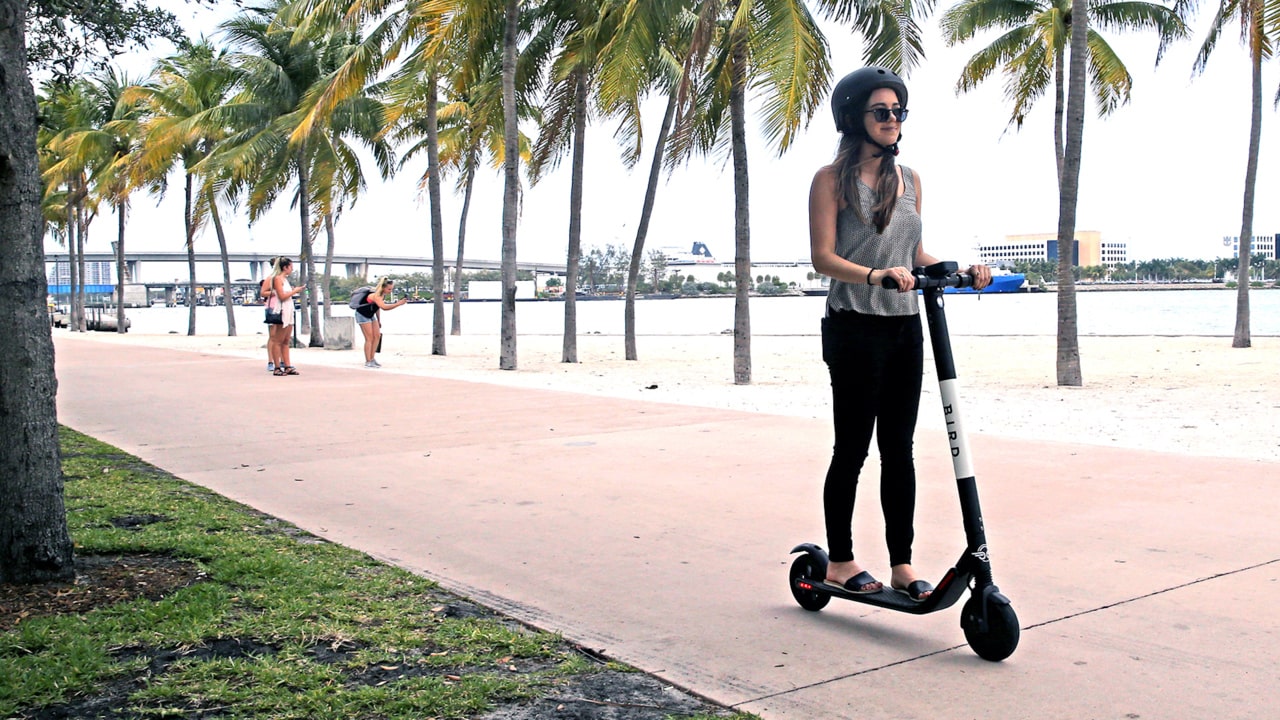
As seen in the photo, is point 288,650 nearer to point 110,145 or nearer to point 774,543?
point 774,543

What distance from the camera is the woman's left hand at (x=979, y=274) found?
3.77 metres

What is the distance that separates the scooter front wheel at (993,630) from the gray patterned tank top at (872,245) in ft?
3.33

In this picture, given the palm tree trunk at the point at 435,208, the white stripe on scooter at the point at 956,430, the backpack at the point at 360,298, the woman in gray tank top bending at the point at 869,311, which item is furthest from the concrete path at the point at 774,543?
the palm tree trunk at the point at 435,208

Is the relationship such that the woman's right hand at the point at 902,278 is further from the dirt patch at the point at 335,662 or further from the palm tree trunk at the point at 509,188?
the palm tree trunk at the point at 509,188

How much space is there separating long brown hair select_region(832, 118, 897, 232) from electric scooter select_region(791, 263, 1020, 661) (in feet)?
0.92

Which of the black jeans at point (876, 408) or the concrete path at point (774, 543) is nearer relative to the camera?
the concrete path at point (774, 543)

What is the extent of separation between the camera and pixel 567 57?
19562 millimetres

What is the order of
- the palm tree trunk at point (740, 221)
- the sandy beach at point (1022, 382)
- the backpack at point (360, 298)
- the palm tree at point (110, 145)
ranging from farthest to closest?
1. the palm tree at point (110, 145)
2. the backpack at point (360, 298)
3. the palm tree trunk at point (740, 221)
4. the sandy beach at point (1022, 382)

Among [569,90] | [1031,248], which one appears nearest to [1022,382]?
[569,90]

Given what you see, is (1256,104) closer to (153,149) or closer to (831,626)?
(831,626)

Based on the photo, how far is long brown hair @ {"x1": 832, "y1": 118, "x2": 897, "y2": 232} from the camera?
3.93m

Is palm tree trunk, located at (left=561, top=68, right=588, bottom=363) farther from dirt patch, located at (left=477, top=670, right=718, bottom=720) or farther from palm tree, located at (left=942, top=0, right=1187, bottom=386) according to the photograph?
dirt patch, located at (left=477, top=670, right=718, bottom=720)

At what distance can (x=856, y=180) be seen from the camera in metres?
3.93

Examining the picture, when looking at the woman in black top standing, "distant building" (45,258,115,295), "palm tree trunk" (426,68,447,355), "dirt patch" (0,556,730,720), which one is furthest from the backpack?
"distant building" (45,258,115,295)
